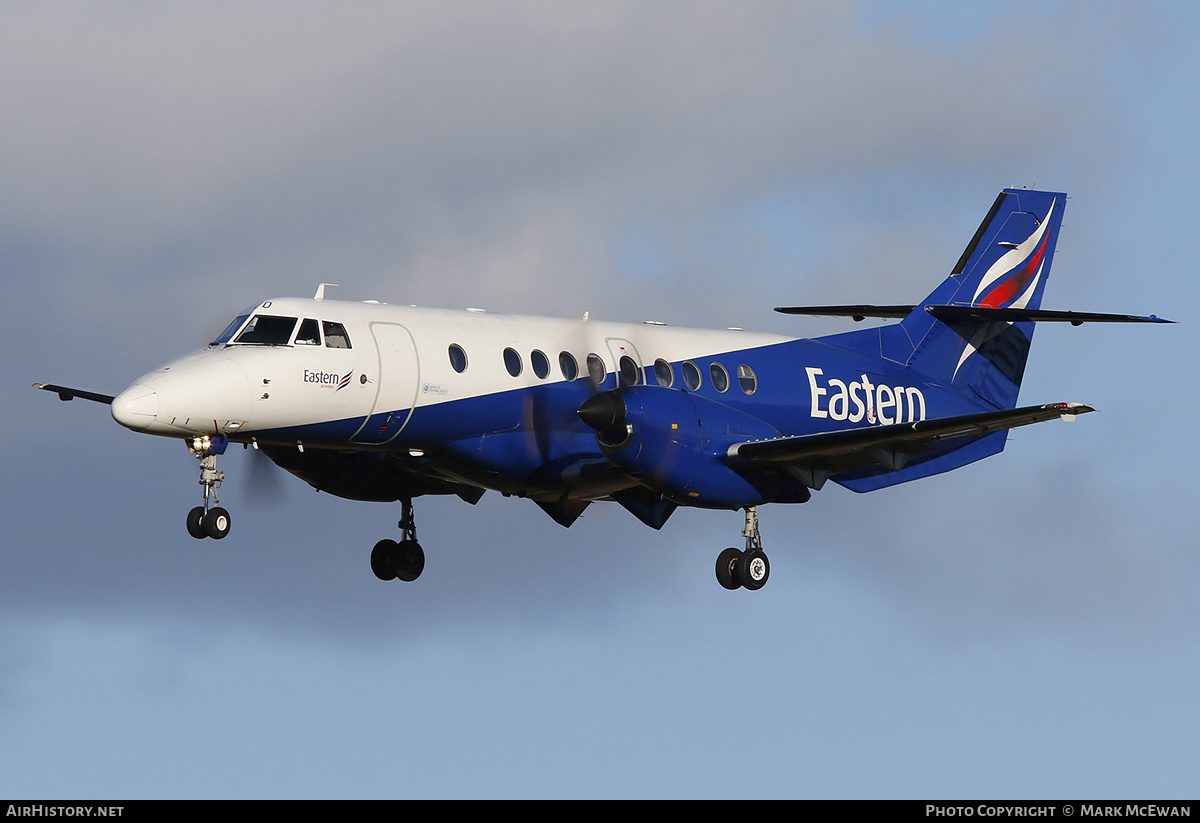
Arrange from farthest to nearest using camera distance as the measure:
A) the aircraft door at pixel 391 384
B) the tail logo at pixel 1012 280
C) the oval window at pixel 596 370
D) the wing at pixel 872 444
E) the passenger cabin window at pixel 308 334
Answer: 1. the tail logo at pixel 1012 280
2. the oval window at pixel 596 370
3. the wing at pixel 872 444
4. the aircraft door at pixel 391 384
5. the passenger cabin window at pixel 308 334

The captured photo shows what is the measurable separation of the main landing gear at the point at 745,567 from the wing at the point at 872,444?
3.89 ft

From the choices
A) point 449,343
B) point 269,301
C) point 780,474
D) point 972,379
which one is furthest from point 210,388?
point 972,379

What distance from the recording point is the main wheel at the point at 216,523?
778 inches

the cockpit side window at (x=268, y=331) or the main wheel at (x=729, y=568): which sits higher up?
the cockpit side window at (x=268, y=331)

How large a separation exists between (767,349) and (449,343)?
19.1ft

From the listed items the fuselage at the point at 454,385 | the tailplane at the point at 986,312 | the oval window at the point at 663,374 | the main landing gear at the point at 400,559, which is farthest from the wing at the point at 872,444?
the main landing gear at the point at 400,559

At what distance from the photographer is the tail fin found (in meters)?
28.0

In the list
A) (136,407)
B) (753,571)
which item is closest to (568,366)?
(753,571)

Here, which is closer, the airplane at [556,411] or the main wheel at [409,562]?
the airplane at [556,411]

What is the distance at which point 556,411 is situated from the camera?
22.7 meters

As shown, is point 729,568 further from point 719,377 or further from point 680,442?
point 719,377

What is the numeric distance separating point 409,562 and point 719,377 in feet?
17.3

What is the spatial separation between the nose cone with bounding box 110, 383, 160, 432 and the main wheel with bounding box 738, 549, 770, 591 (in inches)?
323

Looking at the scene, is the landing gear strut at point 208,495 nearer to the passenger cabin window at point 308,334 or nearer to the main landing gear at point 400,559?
the passenger cabin window at point 308,334
